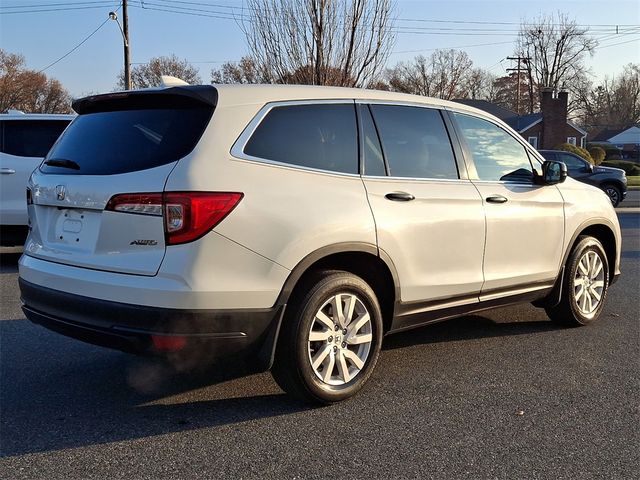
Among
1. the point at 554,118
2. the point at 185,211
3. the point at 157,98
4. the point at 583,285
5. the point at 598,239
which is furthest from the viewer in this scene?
the point at 554,118

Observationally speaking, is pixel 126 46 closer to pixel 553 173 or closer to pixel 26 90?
pixel 553 173

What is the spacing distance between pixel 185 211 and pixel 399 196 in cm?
145

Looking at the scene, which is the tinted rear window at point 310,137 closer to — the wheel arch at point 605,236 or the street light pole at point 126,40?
the wheel arch at point 605,236

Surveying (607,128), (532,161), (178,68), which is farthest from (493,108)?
(532,161)

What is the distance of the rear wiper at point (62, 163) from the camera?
354cm

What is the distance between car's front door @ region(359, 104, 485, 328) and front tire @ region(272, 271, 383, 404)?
0.31 metres

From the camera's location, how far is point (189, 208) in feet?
10.0

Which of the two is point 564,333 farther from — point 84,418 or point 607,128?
point 607,128

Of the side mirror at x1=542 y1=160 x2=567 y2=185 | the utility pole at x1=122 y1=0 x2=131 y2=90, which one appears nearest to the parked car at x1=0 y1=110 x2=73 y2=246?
the side mirror at x1=542 y1=160 x2=567 y2=185

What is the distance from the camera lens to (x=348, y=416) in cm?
354

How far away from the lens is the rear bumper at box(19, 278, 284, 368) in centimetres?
307

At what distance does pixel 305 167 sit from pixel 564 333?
304 centimetres

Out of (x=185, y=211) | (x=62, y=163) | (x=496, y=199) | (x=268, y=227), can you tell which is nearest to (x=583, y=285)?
(x=496, y=199)

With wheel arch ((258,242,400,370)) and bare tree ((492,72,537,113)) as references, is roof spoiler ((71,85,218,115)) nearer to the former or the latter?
wheel arch ((258,242,400,370))
